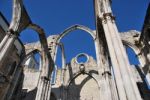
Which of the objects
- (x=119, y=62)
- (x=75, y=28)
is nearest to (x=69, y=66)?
(x=75, y=28)

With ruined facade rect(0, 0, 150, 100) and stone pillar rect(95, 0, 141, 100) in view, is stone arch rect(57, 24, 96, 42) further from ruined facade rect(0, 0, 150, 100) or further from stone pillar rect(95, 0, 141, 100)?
stone pillar rect(95, 0, 141, 100)

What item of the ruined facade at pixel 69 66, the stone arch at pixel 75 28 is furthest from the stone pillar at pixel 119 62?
the stone arch at pixel 75 28

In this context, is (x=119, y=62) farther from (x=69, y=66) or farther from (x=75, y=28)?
(x=75, y=28)

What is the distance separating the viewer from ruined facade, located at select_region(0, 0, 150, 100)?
9062 mm

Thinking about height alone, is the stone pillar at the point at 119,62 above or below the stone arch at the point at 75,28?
below

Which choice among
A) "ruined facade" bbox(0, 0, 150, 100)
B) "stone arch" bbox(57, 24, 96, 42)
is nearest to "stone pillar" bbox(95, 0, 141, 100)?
"ruined facade" bbox(0, 0, 150, 100)

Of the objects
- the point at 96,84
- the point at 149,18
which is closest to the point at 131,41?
the point at 149,18

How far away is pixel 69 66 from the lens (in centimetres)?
1511

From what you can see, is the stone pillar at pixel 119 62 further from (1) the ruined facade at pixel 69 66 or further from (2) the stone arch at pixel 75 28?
(2) the stone arch at pixel 75 28

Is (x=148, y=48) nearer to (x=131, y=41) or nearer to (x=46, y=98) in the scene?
(x=131, y=41)

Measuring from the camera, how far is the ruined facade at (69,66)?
9062mm

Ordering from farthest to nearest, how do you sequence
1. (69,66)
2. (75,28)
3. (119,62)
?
(75,28) → (69,66) → (119,62)

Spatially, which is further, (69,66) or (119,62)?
(69,66)

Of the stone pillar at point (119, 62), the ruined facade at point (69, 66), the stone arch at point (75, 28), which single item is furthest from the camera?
the stone arch at point (75, 28)
